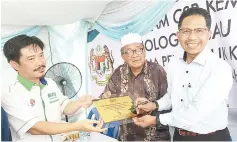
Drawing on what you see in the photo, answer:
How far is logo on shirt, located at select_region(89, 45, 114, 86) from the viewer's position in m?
2.14

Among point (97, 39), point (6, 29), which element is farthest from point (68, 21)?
point (6, 29)

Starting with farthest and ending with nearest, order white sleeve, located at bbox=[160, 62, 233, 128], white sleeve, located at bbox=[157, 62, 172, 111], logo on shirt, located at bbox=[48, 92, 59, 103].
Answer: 1. logo on shirt, located at bbox=[48, 92, 59, 103]
2. white sleeve, located at bbox=[157, 62, 172, 111]
3. white sleeve, located at bbox=[160, 62, 233, 128]

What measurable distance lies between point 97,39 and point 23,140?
823mm

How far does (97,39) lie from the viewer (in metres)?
2.17

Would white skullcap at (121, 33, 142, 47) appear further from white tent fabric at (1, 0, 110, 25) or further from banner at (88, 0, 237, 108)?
white tent fabric at (1, 0, 110, 25)

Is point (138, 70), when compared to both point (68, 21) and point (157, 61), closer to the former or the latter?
point (157, 61)

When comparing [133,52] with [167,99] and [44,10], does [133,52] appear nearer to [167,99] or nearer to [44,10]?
[167,99]

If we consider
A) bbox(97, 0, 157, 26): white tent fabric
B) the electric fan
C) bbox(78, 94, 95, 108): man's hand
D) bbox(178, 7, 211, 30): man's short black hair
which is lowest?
bbox(78, 94, 95, 108): man's hand

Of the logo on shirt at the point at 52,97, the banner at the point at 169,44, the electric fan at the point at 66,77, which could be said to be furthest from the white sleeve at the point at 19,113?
the banner at the point at 169,44

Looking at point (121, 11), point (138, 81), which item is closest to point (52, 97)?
point (138, 81)

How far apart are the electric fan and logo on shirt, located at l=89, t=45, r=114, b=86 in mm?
109

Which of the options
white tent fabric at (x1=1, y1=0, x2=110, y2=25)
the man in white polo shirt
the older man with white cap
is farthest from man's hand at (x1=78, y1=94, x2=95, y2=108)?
white tent fabric at (x1=1, y1=0, x2=110, y2=25)

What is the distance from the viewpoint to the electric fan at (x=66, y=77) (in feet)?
7.02

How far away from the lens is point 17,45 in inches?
81.6
